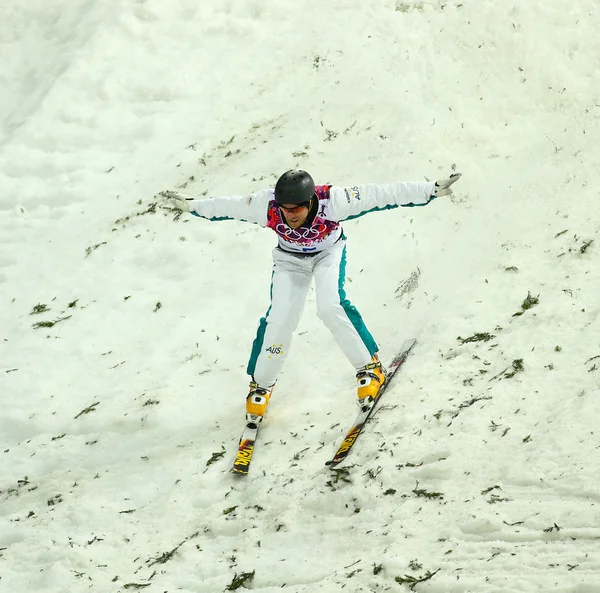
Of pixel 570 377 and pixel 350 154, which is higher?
pixel 350 154

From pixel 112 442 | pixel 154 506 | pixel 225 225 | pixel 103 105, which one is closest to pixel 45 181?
pixel 103 105

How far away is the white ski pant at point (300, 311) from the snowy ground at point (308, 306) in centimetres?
61

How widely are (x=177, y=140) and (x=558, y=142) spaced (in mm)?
5658

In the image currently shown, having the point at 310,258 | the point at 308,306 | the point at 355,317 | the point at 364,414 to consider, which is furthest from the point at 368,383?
the point at 308,306

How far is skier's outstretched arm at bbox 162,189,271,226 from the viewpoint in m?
6.66

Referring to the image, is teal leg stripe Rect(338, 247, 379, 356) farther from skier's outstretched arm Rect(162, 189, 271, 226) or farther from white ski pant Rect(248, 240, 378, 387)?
skier's outstretched arm Rect(162, 189, 271, 226)

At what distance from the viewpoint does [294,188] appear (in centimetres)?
616

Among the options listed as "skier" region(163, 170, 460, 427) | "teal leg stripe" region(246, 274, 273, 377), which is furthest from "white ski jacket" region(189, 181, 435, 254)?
"teal leg stripe" region(246, 274, 273, 377)

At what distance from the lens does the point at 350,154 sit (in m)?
10.4

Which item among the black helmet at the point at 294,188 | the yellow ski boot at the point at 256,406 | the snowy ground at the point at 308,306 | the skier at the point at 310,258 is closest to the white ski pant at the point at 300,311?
the skier at the point at 310,258

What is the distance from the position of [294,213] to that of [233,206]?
71 centimetres

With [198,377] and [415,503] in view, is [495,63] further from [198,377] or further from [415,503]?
[415,503]

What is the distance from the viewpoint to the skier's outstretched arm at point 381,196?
20.9 ft

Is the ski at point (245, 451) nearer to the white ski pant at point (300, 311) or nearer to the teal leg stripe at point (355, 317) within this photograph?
the white ski pant at point (300, 311)
